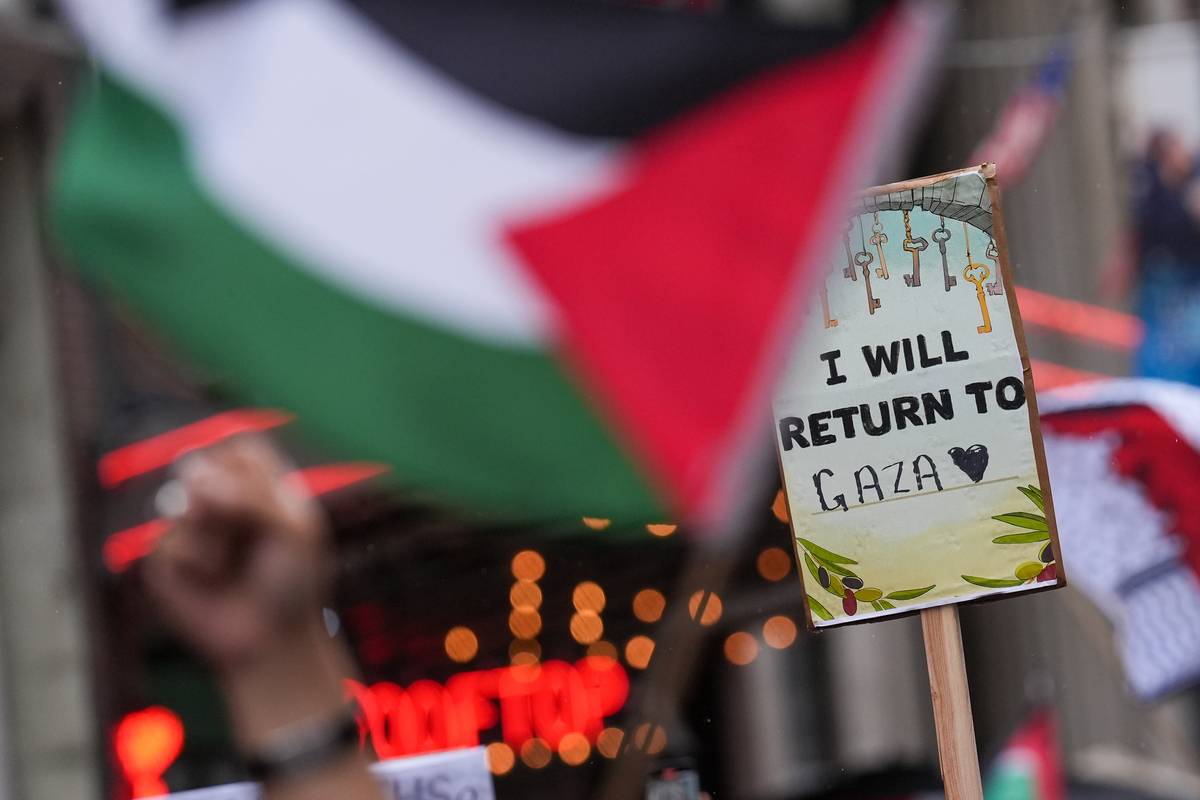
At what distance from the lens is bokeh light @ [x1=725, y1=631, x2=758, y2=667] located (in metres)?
6.70

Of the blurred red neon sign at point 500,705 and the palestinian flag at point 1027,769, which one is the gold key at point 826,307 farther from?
the blurred red neon sign at point 500,705

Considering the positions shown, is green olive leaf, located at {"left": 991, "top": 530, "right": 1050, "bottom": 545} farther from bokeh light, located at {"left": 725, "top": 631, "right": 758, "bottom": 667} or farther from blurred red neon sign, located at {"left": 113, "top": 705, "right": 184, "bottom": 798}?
bokeh light, located at {"left": 725, "top": 631, "right": 758, "bottom": 667}

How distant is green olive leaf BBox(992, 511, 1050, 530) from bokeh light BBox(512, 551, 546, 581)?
13.7 feet

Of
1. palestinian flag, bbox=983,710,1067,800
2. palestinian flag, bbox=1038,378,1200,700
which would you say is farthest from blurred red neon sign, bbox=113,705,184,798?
palestinian flag, bbox=1038,378,1200,700

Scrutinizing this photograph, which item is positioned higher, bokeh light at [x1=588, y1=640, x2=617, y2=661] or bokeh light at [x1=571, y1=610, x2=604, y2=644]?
bokeh light at [x1=571, y1=610, x2=604, y2=644]

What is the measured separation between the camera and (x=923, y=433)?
2.20 metres

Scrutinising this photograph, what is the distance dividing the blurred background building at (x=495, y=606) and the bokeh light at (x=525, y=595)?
0.04 ft

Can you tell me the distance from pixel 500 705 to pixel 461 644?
293mm

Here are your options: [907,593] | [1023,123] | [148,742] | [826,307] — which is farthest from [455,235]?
[1023,123]

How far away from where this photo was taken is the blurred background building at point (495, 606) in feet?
17.9

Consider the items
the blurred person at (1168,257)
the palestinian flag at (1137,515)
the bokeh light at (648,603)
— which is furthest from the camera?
the blurred person at (1168,257)

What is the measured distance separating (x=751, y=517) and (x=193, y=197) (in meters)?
4.44

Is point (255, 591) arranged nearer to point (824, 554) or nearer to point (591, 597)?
point (824, 554)

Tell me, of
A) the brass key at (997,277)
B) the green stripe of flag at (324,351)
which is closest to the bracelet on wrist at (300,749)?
the brass key at (997,277)
